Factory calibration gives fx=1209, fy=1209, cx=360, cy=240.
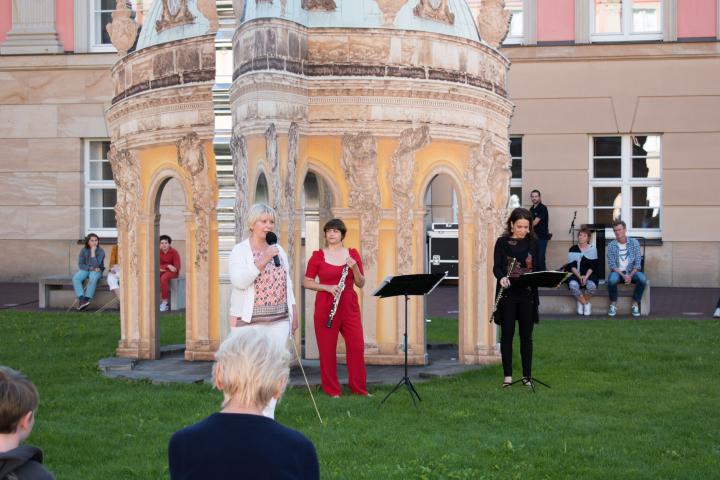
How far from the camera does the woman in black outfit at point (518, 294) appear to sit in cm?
1293

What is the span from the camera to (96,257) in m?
24.6

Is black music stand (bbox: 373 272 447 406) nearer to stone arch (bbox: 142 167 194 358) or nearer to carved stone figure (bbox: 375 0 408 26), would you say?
carved stone figure (bbox: 375 0 408 26)

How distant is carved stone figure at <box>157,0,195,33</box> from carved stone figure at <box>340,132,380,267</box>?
2.86 meters

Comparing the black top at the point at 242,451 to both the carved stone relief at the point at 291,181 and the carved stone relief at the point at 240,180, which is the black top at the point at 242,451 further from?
the carved stone relief at the point at 291,181

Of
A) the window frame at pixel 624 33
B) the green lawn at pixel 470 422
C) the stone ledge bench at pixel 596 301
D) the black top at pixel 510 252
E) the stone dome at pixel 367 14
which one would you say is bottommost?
the green lawn at pixel 470 422

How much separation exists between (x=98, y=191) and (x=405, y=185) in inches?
725

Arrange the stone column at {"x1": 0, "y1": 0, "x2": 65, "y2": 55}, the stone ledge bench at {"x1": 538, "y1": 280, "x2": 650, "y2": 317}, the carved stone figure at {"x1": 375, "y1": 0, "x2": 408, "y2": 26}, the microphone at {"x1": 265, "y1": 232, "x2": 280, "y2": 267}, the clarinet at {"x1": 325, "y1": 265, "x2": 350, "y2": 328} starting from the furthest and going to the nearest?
1. the stone column at {"x1": 0, "y1": 0, "x2": 65, "y2": 55}
2. the stone ledge bench at {"x1": 538, "y1": 280, "x2": 650, "y2": 317}
3. the carved stone figure at {"x1": 375, "y1": 0, "x2": 408, "y2": 26}
4. the clarinet at {"x1": 325, "y1": 265, "x2": 350, "y2": 328}
5. the microphone at {"x1": 265, "y1": 232, "x2": 280, "y2": 267}

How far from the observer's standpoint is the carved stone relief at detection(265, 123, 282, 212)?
13.4 metres

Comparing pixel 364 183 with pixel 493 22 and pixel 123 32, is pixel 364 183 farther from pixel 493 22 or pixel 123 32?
pixel 123 32

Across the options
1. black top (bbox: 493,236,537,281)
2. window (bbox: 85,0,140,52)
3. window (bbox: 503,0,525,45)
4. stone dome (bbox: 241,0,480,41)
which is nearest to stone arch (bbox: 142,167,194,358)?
stone dome (bbox: 241,0,480,41)

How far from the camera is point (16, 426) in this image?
14.5ft

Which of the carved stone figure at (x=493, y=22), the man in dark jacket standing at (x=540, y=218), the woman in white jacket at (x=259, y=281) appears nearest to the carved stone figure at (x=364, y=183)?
the carved stone figure at (x=493, y=22)

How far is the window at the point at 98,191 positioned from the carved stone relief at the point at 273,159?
1854cm

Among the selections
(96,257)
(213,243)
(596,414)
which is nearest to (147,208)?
(213,243)
